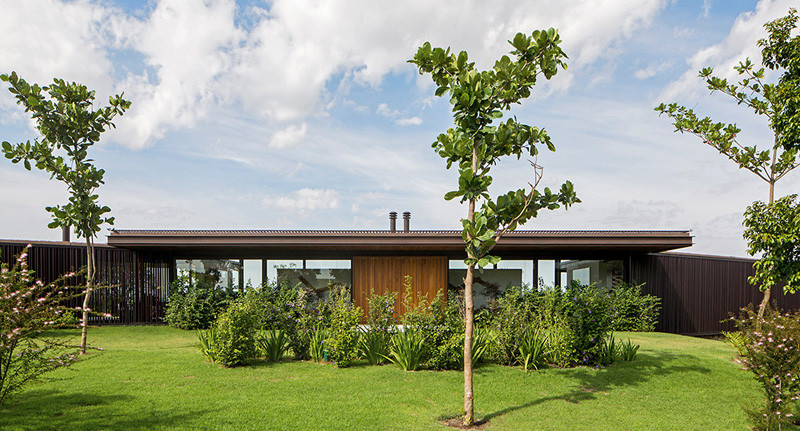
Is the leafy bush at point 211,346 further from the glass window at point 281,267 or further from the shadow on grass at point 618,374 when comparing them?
the glass window at point 281,267

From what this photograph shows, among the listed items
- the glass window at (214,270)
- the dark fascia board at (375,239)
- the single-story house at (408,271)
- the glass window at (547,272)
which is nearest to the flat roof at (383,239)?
the dark fascia board at (375,239)

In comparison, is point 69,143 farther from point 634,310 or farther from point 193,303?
point 634,310

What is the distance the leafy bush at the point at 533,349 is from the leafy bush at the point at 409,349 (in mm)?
1745

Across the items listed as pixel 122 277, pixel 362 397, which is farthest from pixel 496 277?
pixel 122 277

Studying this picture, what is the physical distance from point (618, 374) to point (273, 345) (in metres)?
6.02

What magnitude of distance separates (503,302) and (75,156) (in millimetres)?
8827

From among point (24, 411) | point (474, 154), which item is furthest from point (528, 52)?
point (24, 411)

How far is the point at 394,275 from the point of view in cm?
1549

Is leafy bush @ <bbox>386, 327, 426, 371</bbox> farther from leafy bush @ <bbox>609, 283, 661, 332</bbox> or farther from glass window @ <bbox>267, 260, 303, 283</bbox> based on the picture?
A: leafy bush @ <bbox>609, 283, 661, 332</bbox>

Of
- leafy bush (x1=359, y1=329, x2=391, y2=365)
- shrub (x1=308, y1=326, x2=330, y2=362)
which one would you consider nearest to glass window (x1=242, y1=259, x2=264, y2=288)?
shrub (x1=308, y1=326, x2=330, y2=362)

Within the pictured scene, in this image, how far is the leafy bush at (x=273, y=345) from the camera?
890 centimetres

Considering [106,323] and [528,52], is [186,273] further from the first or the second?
[528,52]

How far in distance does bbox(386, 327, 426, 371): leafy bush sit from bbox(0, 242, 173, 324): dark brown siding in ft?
32.4

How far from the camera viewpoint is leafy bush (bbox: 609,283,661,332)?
48.3 feet
